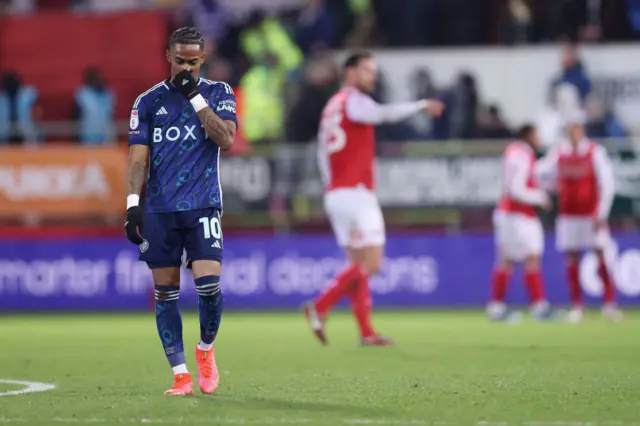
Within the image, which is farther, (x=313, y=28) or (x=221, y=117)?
(x=313, y=28)

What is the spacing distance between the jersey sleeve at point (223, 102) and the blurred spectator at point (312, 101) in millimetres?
11177

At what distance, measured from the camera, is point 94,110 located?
20734 mm

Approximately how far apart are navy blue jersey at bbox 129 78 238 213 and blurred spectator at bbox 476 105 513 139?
37.1 ft

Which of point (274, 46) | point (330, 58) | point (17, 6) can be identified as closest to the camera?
point (330, 58)

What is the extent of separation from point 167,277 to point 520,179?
31.8 feet

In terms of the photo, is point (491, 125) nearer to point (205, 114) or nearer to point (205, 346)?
point (205, 346)

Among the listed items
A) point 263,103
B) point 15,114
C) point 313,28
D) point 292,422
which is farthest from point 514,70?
point 292,422

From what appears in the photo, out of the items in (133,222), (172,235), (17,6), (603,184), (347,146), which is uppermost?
(17,6)

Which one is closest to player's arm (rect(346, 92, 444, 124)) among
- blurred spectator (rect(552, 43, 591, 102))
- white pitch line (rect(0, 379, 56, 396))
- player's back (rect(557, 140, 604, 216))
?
white pitch line (rect(0, 379, 56, 396))

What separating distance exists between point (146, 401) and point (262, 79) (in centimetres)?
1286

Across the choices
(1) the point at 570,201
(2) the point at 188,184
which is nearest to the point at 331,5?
(1) the point at 570,201

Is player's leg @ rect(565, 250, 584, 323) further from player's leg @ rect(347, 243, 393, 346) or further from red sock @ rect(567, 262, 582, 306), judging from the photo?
player's leg @ rect(347, 243, 393, 346)

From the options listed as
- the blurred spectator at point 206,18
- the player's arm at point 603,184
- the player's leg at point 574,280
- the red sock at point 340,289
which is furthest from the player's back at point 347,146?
the blurred spectator at point 206,18

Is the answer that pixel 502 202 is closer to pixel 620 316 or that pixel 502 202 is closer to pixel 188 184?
pixel 620 316
